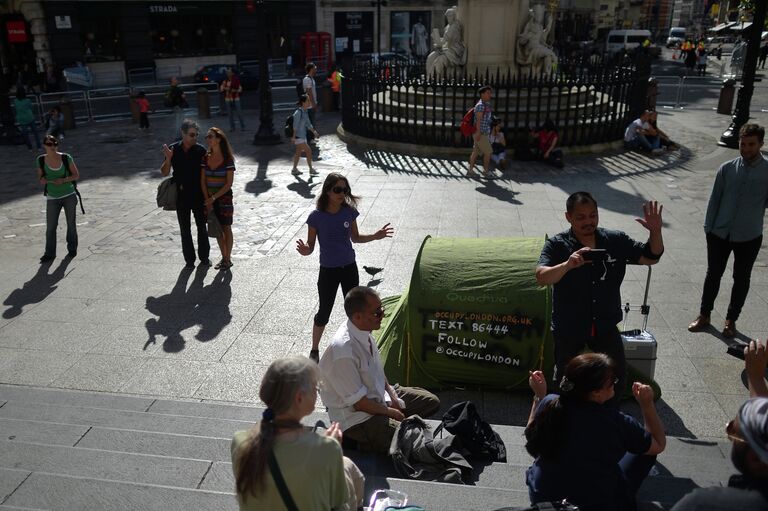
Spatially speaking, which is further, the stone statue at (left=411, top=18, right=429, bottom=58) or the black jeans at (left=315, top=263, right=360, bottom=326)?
the stone statue at (left=411, top=18, right=429, bottom=58)

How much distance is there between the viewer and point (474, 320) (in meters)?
5.12

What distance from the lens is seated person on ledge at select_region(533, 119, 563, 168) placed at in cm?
1301

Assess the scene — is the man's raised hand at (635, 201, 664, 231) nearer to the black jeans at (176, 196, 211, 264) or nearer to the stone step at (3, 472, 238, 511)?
the stone step at (3, 472, 238, 511)

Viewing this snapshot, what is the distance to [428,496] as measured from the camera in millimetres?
3480

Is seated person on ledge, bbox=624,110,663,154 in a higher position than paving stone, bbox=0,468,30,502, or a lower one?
higher

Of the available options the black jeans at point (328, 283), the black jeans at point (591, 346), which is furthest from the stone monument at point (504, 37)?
the black jeans at point (591, 346)

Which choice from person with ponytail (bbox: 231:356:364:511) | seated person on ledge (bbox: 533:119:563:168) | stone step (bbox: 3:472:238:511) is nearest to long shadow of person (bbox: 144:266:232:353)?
stone step (bbox: 3:472:238:511)

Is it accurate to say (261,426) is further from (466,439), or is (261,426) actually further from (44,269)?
(44,269)

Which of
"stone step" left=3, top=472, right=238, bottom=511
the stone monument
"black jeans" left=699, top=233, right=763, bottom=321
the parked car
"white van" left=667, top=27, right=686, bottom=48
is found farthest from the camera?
"white van" left=667, top=27, right=686, bottom=48

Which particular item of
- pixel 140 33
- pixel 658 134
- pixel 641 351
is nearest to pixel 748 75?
pixel 658 134

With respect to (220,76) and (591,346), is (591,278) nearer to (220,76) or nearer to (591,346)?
(591,346)

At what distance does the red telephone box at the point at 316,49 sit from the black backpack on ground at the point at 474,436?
3427 centimetres

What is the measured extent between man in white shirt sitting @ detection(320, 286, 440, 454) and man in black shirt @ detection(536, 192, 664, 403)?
1.12 meters

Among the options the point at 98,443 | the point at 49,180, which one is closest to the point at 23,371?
the point at 98,443
